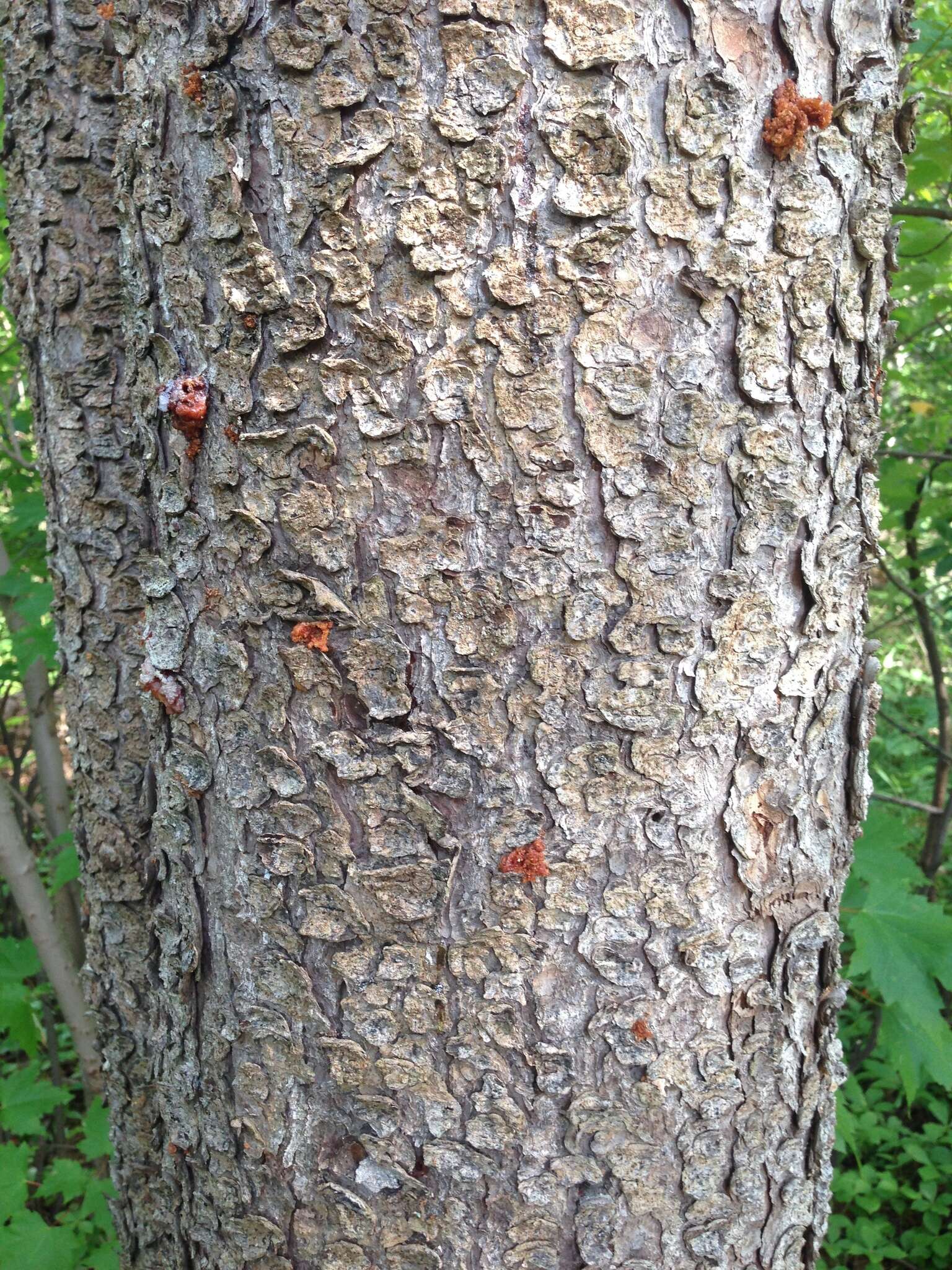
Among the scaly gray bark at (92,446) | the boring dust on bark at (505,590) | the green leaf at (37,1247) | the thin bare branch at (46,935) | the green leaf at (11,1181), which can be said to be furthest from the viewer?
the thin bare branch at (46,935)

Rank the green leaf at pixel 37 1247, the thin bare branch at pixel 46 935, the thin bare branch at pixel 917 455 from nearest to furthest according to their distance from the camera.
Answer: the green leaf at pixel 37 1247 < the thin bare branch at pixel 46 935 < the thin bare branch at pixel 917 455

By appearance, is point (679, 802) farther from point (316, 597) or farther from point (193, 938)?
point (193, 938)

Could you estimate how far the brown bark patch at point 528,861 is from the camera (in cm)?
95

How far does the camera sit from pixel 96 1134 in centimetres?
231

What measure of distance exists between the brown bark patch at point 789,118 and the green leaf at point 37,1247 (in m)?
2.55

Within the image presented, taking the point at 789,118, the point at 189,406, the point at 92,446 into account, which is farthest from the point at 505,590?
the point at 92,446

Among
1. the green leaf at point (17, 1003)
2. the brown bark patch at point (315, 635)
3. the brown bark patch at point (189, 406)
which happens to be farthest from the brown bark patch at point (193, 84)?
the green leaf at point (17, 1003)

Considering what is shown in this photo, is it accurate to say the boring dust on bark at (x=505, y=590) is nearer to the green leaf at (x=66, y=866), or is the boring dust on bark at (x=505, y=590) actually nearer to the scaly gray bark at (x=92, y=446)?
the scaly gray bark at (x=92, y=446)

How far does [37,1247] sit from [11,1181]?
0.63 feet

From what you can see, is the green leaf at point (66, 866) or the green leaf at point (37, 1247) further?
the green leaf at point (66, 866)

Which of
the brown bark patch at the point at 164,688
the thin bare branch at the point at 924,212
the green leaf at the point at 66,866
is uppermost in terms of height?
the thin bare branch at the point at 924,212

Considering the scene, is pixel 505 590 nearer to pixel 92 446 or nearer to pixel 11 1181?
pixel 92 446

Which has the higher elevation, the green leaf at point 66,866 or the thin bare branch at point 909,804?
the green leaf at point 66,866

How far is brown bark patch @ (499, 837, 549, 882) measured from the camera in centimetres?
95
